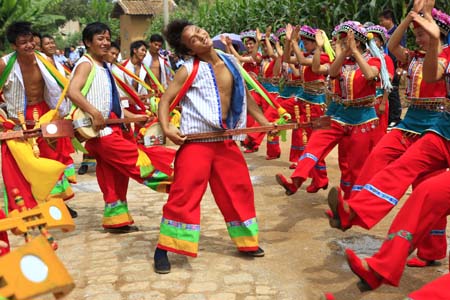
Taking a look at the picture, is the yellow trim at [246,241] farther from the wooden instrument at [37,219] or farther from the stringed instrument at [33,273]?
the stringed instrument at [33,273]

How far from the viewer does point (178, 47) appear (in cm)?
481

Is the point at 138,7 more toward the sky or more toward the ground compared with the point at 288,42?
more toward the sky

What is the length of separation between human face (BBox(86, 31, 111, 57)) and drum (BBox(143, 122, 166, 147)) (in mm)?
1209

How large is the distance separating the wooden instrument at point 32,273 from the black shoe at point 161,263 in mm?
2343

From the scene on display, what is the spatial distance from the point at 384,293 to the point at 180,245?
5.05ft

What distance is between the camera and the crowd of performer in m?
3.87

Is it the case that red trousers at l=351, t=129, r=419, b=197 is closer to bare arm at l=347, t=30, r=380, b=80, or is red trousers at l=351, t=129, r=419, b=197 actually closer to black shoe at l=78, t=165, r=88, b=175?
bare arm at l=347, t=30, r=380, b=80

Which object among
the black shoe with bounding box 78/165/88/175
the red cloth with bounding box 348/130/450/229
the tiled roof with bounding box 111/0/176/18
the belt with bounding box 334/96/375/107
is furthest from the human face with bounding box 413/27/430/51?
the tiled roof with bounding box 111/0/176/18

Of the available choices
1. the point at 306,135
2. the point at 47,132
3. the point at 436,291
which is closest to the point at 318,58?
the point at 306,135

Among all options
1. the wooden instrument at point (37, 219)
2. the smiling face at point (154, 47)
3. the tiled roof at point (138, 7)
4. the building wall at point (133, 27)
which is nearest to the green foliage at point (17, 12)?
the tiled roof at point (138, 7)

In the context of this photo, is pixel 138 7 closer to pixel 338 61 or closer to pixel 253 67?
pixel 253 67

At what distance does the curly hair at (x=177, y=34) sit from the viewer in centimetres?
473

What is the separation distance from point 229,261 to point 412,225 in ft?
6.05

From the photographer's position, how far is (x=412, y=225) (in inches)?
133
